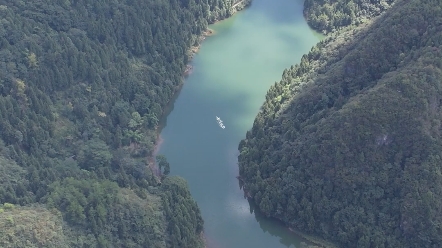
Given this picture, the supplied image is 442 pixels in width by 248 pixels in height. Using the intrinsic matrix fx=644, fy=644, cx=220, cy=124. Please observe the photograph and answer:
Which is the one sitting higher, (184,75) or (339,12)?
(339,12)

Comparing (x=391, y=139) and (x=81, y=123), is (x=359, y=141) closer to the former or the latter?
(x=391, y=139)

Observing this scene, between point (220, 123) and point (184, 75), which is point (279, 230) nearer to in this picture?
point (220, 123)

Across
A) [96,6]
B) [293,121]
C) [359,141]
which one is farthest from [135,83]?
[359,141]

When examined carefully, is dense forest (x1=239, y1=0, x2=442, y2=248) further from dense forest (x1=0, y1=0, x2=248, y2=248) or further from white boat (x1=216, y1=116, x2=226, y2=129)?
dense forest (x1=0, y1=0, x2=248, y2=248)

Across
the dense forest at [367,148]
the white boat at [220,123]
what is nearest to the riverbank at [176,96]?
the white boat at [220,123]

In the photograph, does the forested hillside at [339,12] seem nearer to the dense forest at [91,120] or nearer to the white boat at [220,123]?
the dense forest at [91,120]

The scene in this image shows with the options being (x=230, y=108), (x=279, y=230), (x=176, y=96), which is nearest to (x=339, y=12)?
(x=230, y=108)
